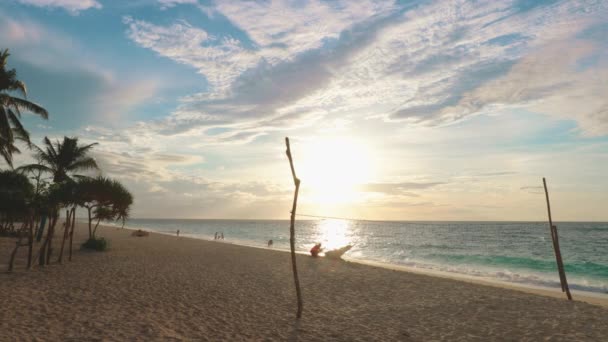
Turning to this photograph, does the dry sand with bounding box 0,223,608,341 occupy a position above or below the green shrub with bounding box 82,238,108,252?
below

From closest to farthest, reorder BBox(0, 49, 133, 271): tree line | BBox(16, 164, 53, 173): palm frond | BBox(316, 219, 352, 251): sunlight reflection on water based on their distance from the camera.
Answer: BBox(0, 49, 133, 271): tree line < BBox(16, 164, 53, 173): palm frond < BBox(316, 219, 352, 251): sunlight reflection on water

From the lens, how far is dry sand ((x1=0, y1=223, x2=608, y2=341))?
323 inches

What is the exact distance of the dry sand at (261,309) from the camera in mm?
8198

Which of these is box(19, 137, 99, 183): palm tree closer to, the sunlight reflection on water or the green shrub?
the green shrub

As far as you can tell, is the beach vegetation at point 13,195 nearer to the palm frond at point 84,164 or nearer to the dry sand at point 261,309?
the palm frond at point 84,164

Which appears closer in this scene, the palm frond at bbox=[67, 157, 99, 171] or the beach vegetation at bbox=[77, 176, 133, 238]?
the beach vegetation at bbox=[77, 176, 133, 238]

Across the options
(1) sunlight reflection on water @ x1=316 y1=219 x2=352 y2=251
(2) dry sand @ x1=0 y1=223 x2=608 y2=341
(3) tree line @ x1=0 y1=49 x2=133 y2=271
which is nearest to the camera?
(2) dry sand @ x1=0 y1=223 x2=608 y2=341

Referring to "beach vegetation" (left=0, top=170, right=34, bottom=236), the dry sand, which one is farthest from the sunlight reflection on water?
"beach vegetation" (left=0, top=170, right=34, bottom=236)

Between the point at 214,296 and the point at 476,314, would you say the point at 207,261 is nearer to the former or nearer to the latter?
the point at 214,296

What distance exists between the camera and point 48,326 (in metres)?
7.90

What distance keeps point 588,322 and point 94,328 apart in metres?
13.6

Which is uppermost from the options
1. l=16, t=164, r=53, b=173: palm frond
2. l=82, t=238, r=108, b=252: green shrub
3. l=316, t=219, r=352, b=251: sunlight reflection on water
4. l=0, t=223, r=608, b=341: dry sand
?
l=16, t=164, r=53, b=173: palm frond

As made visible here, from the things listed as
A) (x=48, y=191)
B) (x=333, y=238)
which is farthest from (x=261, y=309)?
(x=333, y=238)

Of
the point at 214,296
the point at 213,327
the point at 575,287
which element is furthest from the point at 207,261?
the point at 575,287
